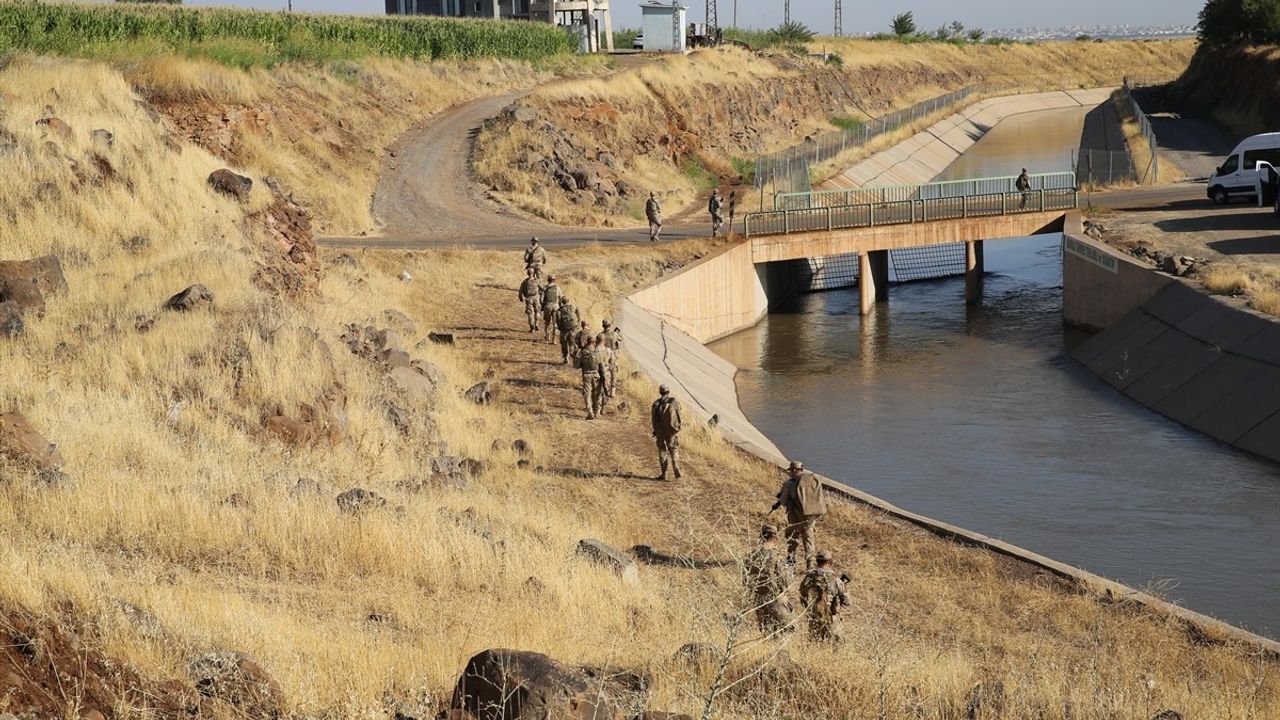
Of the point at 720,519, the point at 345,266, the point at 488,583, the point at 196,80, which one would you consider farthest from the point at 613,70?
the point at 488,583

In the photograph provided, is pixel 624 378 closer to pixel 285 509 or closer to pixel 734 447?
pixel 734 447

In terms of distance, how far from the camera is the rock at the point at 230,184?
1204 inches

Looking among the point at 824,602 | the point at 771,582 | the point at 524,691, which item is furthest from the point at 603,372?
the point at 524,691

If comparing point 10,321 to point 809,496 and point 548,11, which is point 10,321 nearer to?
point 809,496

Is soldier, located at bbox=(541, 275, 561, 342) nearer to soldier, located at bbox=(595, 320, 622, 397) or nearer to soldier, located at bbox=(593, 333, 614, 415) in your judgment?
soldier, located at bbox=(595, 320, 622, 397)

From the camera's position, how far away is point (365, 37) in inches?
2621

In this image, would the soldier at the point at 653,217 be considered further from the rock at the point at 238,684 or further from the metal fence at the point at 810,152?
the rock at the point at 238,684

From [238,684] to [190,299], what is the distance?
14.2 meters

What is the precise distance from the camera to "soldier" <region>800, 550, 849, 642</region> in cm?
1328

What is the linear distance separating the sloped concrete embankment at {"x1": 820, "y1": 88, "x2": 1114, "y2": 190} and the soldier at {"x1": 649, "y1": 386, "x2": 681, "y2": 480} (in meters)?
45.1

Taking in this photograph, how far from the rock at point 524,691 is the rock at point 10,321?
46.4 feet

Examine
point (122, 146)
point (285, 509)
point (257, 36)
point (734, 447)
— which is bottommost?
point (734, 447)

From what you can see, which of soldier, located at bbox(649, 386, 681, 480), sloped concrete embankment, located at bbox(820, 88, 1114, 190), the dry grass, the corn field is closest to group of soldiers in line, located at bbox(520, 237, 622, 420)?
the dry grass

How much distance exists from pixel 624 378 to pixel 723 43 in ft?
234
